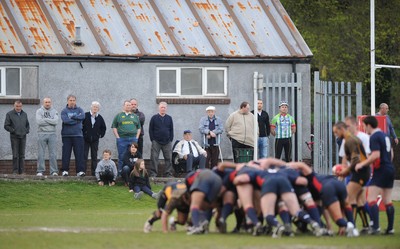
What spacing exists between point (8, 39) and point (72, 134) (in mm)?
3779

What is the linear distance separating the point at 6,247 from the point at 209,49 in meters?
18.4

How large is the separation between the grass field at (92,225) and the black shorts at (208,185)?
65cm

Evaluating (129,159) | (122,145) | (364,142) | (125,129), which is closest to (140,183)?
(129,159)

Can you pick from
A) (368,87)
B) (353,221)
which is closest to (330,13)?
(368,87)

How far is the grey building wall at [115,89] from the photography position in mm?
35406

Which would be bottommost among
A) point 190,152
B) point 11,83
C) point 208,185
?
point 208,185

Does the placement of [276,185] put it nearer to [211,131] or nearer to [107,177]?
[107,177]

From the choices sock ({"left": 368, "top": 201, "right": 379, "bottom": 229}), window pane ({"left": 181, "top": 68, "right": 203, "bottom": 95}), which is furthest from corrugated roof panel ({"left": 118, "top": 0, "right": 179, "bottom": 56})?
sock ({"left": 368, "top": 201, "right": 379, "bottom": 229})

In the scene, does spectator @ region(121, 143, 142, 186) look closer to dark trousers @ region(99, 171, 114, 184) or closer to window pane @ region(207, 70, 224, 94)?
dark trousers @ region(99, 171, 114, 184)

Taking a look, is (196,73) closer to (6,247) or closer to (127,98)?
(127,98)

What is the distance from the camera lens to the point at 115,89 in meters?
36.1

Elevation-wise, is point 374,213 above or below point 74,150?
below

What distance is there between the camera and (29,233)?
69.8ft

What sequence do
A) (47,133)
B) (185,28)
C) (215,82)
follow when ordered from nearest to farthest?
(47,133), (215,82), (185,28)
